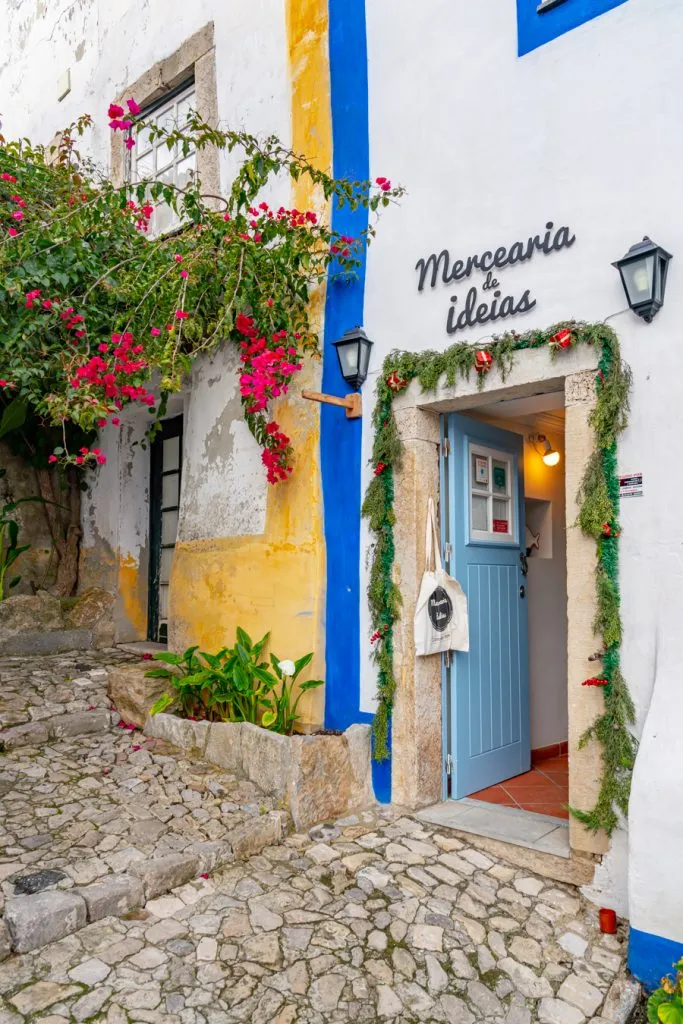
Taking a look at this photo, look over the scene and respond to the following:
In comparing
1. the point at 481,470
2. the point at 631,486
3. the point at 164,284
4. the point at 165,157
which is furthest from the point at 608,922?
the point at 165,157

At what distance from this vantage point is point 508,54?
3.81m

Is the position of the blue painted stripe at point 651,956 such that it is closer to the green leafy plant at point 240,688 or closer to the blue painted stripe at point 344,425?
the blue painted stripe at point 344,425

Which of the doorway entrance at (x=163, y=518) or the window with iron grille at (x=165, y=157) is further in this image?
the doorway entrance at (x=163, y=518)

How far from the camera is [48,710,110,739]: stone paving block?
4.62 metres

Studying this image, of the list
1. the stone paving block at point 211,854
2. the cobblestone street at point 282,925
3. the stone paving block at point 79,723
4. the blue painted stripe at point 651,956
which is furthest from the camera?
the stone paving block at point 79,723

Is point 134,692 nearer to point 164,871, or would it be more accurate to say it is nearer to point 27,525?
point 164,871

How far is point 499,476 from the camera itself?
470cm

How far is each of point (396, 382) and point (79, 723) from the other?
9.72 ft

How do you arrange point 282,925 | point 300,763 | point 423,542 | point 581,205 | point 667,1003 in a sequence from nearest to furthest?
point 667,1003 → point 282,925 → point 581,205 → point 300,763 → point 423,542

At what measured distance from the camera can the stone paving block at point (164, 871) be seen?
311cm

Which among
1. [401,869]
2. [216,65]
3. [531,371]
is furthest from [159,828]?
[216,65]

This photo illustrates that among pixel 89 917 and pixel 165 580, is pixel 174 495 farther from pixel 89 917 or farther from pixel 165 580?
pixel 89 917

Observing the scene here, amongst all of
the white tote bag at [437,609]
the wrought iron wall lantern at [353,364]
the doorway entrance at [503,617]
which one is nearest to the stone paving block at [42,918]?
the white tote bag at [437,609]

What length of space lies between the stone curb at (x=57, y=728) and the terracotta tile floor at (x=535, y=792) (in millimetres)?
2431
